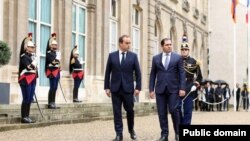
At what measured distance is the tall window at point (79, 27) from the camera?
22.1 meters

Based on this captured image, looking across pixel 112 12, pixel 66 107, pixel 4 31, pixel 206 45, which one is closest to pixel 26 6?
pixel 4 31

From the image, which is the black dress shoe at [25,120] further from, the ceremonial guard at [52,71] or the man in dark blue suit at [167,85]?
the man in dark blue suit at [167,85]

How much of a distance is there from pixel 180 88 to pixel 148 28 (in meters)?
20.5

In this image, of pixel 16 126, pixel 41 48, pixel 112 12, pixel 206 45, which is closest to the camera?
pixel 16 126

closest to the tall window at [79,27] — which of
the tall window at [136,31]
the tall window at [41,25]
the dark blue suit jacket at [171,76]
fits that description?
the tall window at [41,25]

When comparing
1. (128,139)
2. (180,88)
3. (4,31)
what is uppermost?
(4,31)

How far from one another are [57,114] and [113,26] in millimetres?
11616

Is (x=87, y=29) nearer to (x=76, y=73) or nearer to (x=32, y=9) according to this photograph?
(x=32, y=9)

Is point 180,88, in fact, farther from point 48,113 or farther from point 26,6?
point 26,6

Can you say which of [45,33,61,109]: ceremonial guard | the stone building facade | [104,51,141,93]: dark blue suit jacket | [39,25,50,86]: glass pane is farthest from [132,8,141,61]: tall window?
[104,51,141,93]: dark blue suit jacket

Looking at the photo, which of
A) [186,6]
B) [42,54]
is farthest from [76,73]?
Result: [186,6]

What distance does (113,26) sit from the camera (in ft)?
84.9

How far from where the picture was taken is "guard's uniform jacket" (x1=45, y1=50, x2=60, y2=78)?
47.9 feet

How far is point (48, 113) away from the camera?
1429cm
